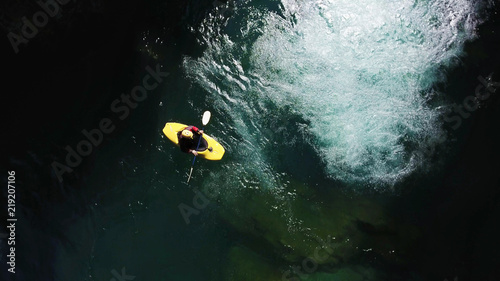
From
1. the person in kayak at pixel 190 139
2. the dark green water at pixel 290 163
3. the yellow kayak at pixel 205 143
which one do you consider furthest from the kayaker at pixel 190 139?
the dark green water at pixel 290 163

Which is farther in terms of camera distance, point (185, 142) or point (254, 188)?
point (254, 188)

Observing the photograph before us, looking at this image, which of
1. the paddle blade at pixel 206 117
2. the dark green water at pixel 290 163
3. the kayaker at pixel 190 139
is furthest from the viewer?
the dark green water at pixel 290 163

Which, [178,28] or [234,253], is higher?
[178,28]

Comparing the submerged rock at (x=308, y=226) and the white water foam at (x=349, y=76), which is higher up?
the white water foam at (x=349, y=76)

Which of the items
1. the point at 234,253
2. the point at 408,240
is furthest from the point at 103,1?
the point at 408,240

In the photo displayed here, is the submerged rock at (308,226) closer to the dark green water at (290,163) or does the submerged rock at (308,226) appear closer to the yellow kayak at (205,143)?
the dark green water at (290,163)

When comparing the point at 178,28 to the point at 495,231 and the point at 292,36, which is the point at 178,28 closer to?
the point at 292,36

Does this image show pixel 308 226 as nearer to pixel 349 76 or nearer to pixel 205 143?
pixel 205 143

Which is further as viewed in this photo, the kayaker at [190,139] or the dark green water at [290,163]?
the dark green water at [290,163]
